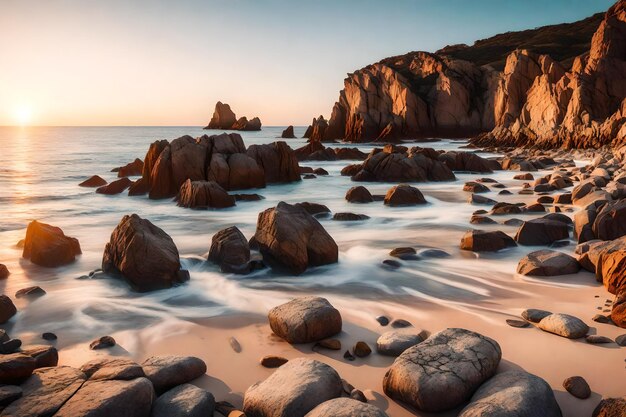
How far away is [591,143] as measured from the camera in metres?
32.3

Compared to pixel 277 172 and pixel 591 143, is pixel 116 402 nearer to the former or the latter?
pixel 277 172

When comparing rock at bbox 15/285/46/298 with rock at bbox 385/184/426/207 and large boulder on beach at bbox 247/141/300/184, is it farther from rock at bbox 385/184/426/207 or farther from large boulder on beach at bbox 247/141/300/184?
large boulder on beach at bbox 247/141/300/184

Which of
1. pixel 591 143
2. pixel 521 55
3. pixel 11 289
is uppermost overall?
pixel 521 55

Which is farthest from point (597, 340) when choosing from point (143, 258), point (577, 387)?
point (143, 258)

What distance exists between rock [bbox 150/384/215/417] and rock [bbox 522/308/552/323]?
12.3ft

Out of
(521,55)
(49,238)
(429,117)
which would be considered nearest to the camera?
(49,238)

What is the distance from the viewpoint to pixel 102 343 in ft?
17.0

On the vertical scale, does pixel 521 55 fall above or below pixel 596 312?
above

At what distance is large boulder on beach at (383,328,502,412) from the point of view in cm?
365

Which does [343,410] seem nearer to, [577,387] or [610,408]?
[610,408]

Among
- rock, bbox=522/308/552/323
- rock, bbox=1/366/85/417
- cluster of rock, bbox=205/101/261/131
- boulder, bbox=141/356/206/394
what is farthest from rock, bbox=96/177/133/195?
cluster of rock, bbox=205/101/261/131

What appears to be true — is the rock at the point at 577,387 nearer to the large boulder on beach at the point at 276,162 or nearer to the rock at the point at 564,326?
the rock at the point at 564,326

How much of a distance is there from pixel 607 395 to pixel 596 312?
2.05 meters

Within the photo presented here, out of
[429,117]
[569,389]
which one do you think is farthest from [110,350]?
[429,117]
